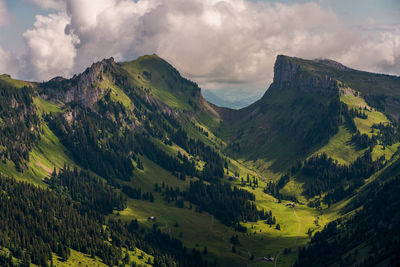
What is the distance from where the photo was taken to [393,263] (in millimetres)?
169500

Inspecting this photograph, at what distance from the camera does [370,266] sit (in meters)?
198

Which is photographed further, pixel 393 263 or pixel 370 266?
pixel 370 266

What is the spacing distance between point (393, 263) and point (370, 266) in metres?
30.6
